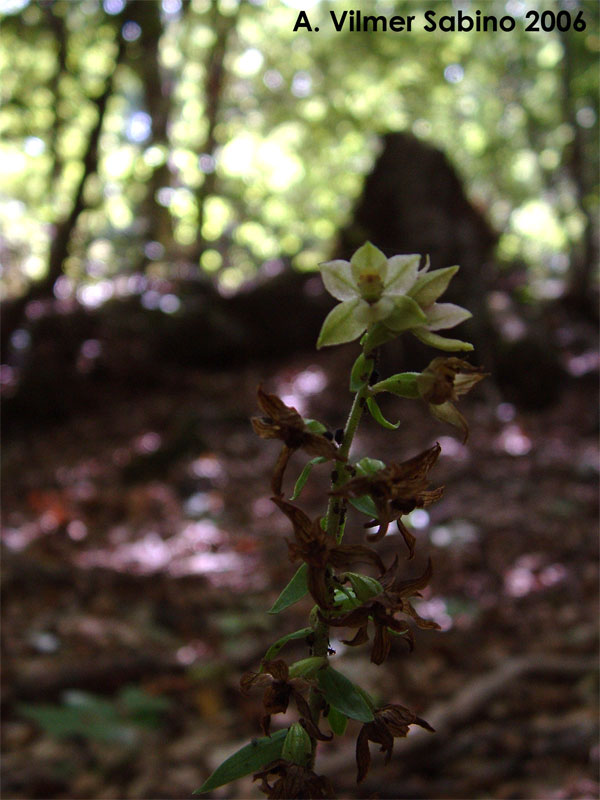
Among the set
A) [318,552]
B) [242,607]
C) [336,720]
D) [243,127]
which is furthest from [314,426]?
[243,127]

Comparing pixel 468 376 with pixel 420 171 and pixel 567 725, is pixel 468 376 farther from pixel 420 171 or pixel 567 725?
pixel 420 171

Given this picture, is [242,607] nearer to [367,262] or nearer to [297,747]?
[297,747]

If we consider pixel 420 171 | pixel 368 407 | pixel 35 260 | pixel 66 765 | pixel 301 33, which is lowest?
pixel 35 260

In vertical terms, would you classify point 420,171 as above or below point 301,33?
below

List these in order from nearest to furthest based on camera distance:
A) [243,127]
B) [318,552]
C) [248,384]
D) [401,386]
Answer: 1. [318,552]
2. [401,386]
3. [248,384]
4. [243,127]

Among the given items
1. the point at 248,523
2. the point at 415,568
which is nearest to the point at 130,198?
the point at 248,523
